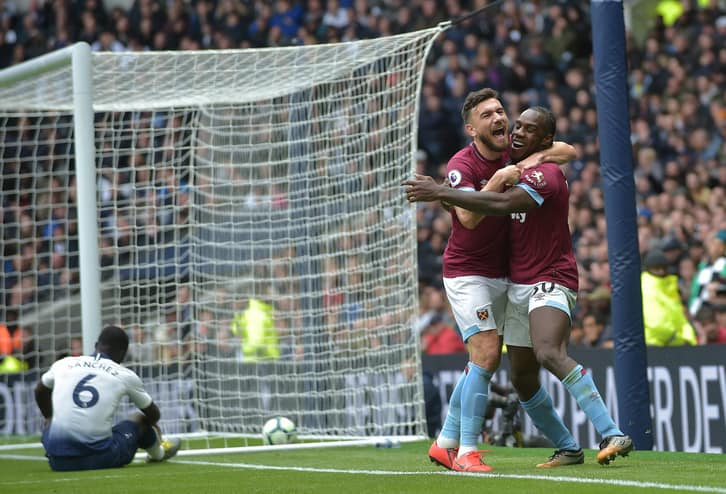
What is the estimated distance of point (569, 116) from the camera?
16.3 meters

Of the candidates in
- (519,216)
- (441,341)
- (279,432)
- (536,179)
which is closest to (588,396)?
(519,216)

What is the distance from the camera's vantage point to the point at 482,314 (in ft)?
22.1

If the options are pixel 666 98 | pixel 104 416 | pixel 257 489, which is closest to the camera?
pixel 257 489

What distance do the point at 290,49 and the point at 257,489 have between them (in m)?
5.04

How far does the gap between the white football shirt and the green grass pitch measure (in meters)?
0.24

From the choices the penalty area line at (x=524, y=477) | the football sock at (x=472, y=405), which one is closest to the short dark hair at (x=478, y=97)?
the football sock at (x=472, y=405)

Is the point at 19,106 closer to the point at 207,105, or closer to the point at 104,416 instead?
the point at 207,105

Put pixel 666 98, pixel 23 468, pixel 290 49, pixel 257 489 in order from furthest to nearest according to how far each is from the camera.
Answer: pixel 666 98, pixel 290 49, pixel 23 468, pixel 257 489

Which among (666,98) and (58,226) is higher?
(666,98)

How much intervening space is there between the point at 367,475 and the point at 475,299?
121cm

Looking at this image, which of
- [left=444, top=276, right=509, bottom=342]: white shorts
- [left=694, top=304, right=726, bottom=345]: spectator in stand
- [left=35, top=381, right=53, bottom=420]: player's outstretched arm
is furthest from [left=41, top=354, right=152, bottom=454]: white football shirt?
[left=694, top=304, right=726, bottom=345]: spectator in stand

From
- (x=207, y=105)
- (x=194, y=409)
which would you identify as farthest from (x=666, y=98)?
(x=194, y=409)

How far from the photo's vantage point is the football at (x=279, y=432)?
10.4 m

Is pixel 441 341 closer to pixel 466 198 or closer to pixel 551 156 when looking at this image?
pixel 551 156
